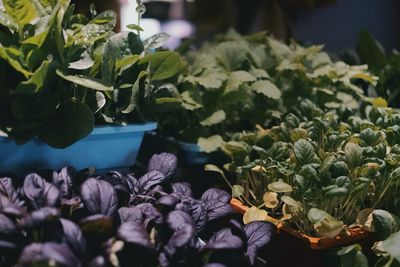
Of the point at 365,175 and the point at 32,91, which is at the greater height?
the point at 32,91

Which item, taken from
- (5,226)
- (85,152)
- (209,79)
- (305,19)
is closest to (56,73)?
(85,152)

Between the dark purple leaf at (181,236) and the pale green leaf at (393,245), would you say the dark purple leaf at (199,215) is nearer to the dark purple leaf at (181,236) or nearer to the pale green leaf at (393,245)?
the dark purple leaf at (181,236)

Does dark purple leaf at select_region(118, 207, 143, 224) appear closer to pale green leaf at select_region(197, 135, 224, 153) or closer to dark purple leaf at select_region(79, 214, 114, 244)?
dark purple leaf at select_region(79, 214, 114, 244)

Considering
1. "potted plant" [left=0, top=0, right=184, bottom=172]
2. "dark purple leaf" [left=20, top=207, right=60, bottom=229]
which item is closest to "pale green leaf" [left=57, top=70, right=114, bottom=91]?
"potted plant" [left=0, top=0, right=184, bottom=172]

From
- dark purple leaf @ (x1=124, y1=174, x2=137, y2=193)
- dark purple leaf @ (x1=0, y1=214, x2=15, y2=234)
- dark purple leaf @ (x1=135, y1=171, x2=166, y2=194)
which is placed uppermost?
dark purple leaf @ (x1=0, y1=214, x2=15, y2=234)

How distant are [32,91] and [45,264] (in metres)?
0.28

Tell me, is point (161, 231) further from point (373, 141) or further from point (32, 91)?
point (373, 141)

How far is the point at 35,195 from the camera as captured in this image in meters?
0.54

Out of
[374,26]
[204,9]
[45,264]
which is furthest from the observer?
[374,26]

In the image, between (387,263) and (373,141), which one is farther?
(373,141)

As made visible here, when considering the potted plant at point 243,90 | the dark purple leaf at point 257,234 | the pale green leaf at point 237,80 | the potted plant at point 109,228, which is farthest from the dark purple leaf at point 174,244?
the pale green leaf at point 237,80

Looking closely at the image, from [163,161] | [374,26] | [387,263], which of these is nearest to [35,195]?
[163,161]

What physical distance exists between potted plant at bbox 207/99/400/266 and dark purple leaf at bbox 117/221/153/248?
0.72 feet

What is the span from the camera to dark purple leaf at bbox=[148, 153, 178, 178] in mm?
708
